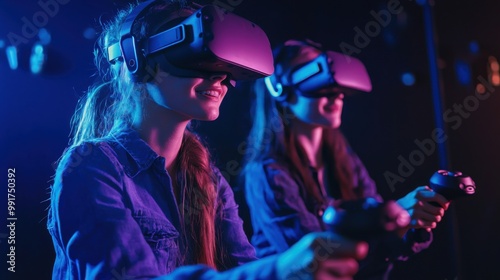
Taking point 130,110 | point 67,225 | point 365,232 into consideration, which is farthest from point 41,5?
point 365,232

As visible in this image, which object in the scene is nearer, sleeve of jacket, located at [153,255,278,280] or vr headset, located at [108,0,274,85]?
sleeve of jacket, located at [153,255,278,280]

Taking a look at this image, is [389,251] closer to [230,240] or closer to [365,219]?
[230,240]

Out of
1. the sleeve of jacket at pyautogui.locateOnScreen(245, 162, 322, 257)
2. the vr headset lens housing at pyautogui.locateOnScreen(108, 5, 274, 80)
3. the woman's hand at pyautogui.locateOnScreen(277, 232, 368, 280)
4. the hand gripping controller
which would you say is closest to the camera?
the woman's hand at pyautogui.locateOnScreen(277, 232, 368, 280)

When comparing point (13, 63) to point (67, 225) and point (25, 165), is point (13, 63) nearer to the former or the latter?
point (25, 165)

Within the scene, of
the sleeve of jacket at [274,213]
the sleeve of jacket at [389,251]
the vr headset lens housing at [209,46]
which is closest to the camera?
the vr headset lens housing at [209,46]

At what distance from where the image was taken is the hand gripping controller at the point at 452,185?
49.6 inches

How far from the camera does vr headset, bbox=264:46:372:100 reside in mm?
1485

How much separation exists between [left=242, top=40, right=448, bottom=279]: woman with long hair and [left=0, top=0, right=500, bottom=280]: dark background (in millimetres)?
77

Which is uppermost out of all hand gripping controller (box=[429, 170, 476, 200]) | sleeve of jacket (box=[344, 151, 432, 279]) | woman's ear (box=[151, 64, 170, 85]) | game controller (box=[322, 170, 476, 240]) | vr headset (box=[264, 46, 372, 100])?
game controller (box=[322, 170, 476, 240])

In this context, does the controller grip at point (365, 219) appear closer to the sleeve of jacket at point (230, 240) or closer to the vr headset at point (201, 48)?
the vr headset at point (201, 48)


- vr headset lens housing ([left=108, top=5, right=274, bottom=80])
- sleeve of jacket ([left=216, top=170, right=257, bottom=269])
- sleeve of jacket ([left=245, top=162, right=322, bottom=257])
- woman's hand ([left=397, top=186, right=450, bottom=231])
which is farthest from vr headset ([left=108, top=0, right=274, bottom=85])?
woman's hand ([left=397, top=186, right=450, bottom=231])

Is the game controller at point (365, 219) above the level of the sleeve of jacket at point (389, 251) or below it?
above

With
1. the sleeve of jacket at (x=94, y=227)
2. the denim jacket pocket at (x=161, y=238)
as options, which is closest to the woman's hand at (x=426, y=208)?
the denim jacket pocket at (x=161, y=238)

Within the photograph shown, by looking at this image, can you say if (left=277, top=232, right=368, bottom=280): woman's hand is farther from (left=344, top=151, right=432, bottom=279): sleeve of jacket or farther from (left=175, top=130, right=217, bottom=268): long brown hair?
(left=175, top=130, right=217, bottom=268): long brown hair
